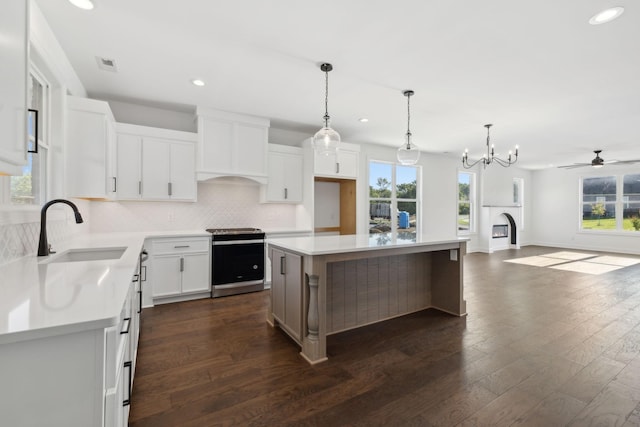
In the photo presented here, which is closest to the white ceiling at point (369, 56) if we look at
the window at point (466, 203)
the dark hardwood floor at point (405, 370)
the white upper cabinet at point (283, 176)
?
the white upper cabinet at point (283, 176)

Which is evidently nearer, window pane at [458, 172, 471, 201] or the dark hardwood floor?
the dark hardwood floor

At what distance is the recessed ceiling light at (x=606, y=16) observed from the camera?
2.07 meters

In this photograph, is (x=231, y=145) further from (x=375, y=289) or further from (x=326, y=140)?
(x=375, y=289)

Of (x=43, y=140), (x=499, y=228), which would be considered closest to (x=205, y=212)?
(x=43, y=140)

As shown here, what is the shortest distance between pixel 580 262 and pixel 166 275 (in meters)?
8.54

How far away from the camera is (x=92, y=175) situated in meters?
3.02

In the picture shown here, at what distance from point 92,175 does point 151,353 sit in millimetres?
1925

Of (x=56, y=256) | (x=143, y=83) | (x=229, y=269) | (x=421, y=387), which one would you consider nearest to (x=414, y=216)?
(x=229, y=269)

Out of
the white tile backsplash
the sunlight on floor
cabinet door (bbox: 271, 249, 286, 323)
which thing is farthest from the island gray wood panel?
the sunlight on floor

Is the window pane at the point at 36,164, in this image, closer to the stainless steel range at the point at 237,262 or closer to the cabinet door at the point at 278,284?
the stainless steel range at the point at 237,262

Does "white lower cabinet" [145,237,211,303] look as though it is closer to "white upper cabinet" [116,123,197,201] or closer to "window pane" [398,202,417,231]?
"white upper cabinet" [116,123,197,201]

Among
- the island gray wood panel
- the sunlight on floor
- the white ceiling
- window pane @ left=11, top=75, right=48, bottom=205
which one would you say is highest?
the white ceiling

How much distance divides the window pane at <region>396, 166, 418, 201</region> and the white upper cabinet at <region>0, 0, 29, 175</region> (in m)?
6.30

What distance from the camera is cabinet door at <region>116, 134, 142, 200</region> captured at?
3678mm
